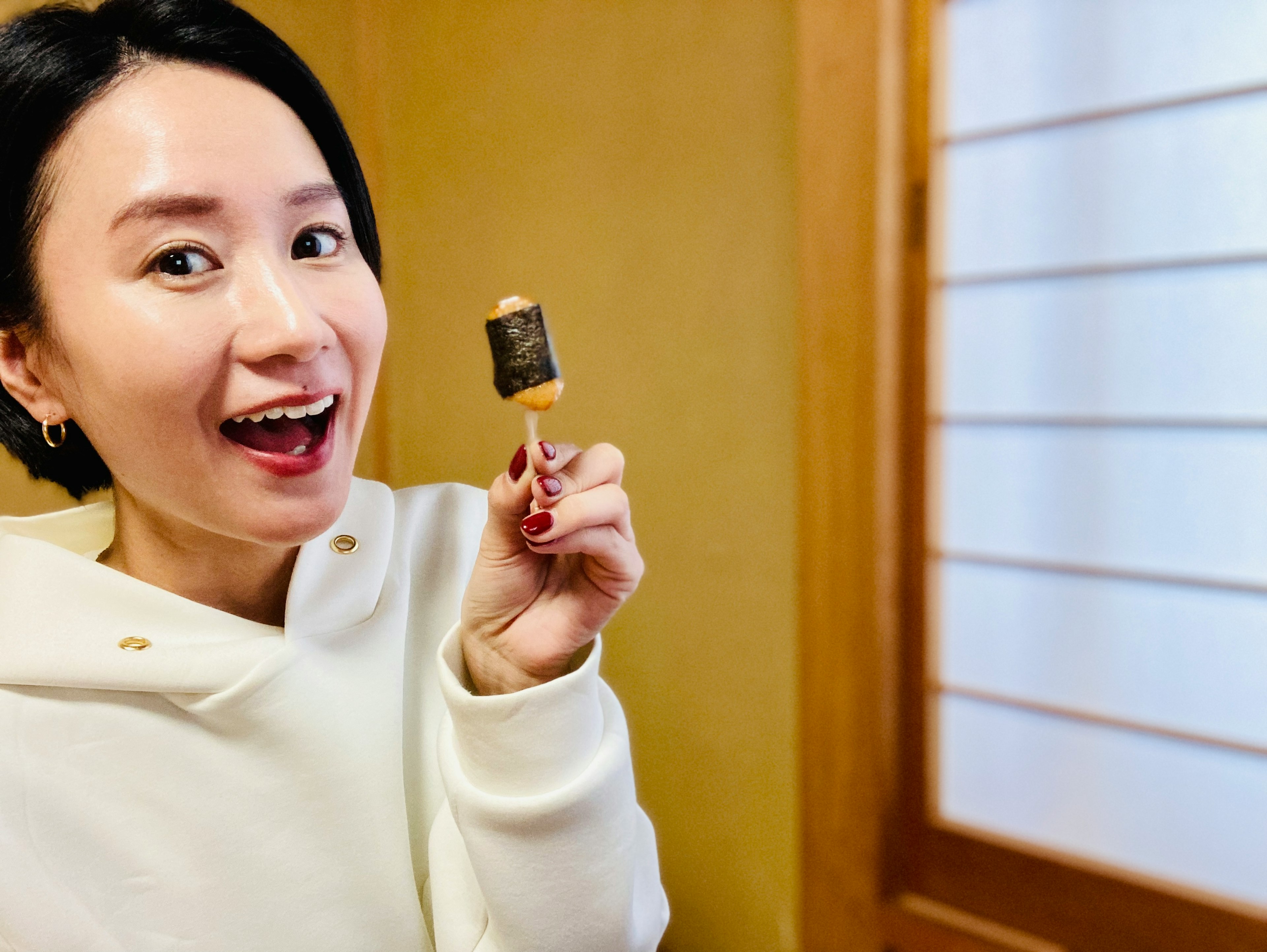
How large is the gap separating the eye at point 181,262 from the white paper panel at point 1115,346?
1.35 m

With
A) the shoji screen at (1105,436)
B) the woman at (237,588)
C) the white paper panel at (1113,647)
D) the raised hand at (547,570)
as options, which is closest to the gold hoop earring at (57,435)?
the woman at (237,588)

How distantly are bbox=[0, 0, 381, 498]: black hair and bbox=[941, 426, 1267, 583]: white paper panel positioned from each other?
1.29 meters

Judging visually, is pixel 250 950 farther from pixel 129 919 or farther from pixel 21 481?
pixel 21 481

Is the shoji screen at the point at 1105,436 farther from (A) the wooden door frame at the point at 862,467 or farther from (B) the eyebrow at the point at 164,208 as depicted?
(B) the eyebrow at the point at 164,208

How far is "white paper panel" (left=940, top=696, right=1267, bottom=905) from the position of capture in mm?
1422

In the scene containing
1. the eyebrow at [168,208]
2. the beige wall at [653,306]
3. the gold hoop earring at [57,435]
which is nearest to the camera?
the eyebrow at [168,208]

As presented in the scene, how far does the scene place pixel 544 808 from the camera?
679 millimetres

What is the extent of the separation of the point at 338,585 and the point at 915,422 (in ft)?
3.66

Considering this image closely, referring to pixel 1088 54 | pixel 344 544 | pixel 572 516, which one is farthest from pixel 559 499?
pixel 1088 54

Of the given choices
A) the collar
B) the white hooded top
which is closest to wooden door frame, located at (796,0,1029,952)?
the white hooded top

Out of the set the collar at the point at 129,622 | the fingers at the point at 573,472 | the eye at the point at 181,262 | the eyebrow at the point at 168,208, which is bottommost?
the collar at the point at 129,622

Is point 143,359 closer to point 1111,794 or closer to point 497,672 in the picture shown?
point 497,672

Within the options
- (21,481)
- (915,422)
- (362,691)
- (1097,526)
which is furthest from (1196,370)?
(21,481)

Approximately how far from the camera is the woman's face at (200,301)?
2.00 feet
